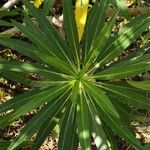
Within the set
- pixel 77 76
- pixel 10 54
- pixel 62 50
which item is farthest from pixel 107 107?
pixel 10 54

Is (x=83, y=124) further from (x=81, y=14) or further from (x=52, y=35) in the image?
(x=81, y=14)

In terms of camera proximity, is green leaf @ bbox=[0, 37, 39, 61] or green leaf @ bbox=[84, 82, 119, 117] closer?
green leaf @ bbox=[84, 82, 119, 117]

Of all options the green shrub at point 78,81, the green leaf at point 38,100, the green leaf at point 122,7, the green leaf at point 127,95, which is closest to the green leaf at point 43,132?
the green shrub at point 78,81

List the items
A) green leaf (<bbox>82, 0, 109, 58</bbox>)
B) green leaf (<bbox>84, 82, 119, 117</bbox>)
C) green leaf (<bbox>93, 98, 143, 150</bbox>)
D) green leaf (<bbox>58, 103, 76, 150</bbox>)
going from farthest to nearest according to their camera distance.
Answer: green leaf (<bbox>82, 0, 109, 58</bbox>) < green leaf (<bbox>58, 103, 76, 150</bbox>) < green leaf (<bbox>93, 98, 143, 150</bbox>) < green leaf (<bbox>84, 82, 119, 117</bbox>)

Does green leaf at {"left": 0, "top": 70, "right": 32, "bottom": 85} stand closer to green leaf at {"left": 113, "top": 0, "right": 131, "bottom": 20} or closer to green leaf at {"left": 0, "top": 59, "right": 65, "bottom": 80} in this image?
green leaf at {"left": 0, "top": 59, "right": 65, "bottom": 80}

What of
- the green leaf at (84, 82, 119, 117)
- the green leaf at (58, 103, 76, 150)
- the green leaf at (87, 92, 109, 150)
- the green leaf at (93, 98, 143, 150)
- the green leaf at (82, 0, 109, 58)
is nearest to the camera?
the green leaf at (84, 82, 119, 117)

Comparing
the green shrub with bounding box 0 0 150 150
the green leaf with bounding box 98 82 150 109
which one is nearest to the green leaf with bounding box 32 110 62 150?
the green shrub with bounding box 0 0 150 150

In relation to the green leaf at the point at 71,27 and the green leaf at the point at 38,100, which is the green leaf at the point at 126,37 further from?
the green leaf at the point at 38,100

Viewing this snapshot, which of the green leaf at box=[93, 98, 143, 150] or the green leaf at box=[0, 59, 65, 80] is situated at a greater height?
the green leaf at box=[0, 59, 65, 80]

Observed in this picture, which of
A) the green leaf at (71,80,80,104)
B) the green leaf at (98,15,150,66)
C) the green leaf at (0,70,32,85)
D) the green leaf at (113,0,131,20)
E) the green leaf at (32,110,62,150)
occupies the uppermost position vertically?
the green leaf at (113,0,131,20)
